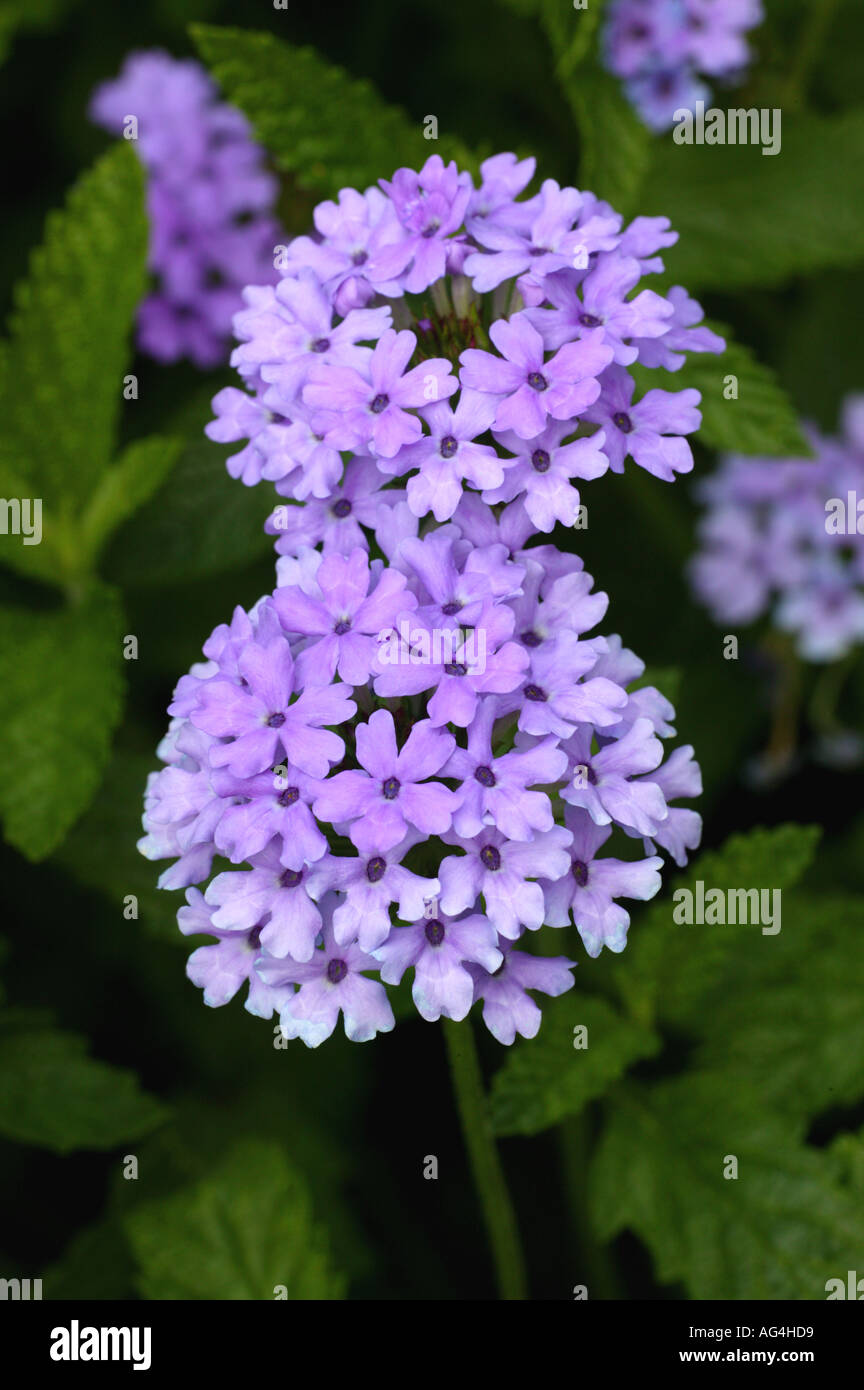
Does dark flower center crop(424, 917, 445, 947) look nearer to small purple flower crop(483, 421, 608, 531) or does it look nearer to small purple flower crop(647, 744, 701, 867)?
small purple flower crop(647, 744, 701, 867)

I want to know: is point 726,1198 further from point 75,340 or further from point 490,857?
point 75,340

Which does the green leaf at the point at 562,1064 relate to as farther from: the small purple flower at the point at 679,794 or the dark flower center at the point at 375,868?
the dark flower center at the point at 375,868

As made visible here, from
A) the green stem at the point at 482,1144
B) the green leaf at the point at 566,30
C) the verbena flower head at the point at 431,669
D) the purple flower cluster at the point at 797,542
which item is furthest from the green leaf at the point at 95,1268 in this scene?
the green leaf at the point at 566,30

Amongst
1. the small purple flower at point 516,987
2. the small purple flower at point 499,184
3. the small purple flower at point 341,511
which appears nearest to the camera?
the small purple flower at point 516,987

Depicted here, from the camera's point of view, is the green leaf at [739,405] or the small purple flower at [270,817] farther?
the green leaf at [739,405]

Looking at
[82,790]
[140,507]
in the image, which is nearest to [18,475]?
[140,507]

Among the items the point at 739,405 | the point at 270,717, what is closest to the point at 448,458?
the point at 270,717

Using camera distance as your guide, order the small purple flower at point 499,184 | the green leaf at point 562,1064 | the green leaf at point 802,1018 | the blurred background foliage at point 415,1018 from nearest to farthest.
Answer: the small purple flower at point 499,184 < the green leaf at point 562,1064 < the blurred background foliage at point 415,1018 < the green leaf at point 802,1018
